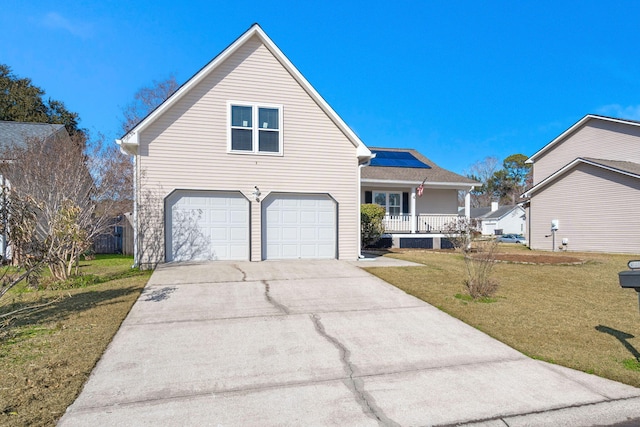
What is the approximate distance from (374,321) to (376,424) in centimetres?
298

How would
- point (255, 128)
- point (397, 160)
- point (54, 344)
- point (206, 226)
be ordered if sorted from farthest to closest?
point (397, 160), point (255, 128), point (206, 226), point (54, 344)

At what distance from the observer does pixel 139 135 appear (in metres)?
11.3

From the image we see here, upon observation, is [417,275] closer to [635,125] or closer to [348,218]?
[348,218]

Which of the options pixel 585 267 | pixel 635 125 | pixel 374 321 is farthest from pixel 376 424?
pixel 635 125

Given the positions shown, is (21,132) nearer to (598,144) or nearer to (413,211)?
(413,211)

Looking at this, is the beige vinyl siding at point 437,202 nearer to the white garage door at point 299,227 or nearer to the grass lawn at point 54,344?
the white garage door at point 299,227

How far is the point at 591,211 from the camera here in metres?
19.7

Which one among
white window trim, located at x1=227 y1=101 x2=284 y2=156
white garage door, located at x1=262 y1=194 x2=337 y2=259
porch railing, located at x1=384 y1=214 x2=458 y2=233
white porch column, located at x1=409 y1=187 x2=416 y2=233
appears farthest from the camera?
porch railing, located at x1=384 y1=214 x2=458 y2=233

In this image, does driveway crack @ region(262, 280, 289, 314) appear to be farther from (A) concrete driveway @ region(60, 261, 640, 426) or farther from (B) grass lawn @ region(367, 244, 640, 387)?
(B) grass lawn @ region(367, 244, 640, 387)

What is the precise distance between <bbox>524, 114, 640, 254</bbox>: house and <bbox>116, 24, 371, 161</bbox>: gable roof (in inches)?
540

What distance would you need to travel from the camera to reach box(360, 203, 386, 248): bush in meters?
17.1

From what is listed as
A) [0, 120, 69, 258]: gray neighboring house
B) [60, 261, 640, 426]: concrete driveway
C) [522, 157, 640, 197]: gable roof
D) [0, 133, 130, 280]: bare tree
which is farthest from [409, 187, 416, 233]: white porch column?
[0, 120, 69, 258]: gray neighboring house

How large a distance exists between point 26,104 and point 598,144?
37.7m

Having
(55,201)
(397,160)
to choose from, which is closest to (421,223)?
(397,160)
